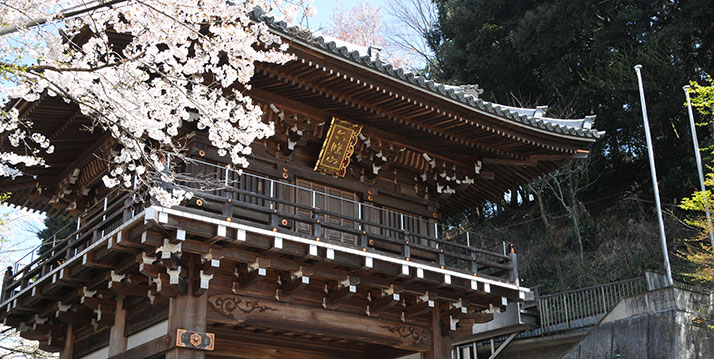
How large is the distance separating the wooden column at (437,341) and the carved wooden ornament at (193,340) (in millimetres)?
4623

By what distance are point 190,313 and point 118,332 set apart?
2284 millimetres

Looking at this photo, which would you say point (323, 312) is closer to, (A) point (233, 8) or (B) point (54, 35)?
(A) point (233, 8)

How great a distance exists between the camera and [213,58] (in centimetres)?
870

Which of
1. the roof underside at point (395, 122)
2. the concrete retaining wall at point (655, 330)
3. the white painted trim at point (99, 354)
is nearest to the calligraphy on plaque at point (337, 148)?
the roof underside at point (395, 122)

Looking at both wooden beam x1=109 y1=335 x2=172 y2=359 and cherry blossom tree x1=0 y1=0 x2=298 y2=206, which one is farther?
wooden beam x1=109 y1=335 x2=172 y2=359

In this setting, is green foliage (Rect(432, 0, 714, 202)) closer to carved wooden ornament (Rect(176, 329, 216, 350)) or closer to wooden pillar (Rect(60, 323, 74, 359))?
carved wooden ornament (Rect(176, 329, 216, 350))

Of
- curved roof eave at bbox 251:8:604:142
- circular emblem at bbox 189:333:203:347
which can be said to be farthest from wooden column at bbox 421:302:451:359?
circular emblem at bbox 189:333:203:347

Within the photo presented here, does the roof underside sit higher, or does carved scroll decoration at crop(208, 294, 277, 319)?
the roof underside

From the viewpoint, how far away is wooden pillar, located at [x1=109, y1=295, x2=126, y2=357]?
437 inches

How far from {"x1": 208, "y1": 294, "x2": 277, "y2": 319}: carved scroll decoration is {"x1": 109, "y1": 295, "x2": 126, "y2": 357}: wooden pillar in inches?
85.2

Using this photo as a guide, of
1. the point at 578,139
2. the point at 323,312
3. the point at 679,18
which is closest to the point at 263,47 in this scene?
the point at 323,312

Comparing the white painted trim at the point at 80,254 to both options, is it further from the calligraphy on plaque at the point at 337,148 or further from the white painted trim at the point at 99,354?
the calligraphy on plaque at the point at 337,148

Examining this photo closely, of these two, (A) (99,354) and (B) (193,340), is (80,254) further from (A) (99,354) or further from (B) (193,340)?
Answer: (A) (99,354)

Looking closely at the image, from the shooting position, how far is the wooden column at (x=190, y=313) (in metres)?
9.45
